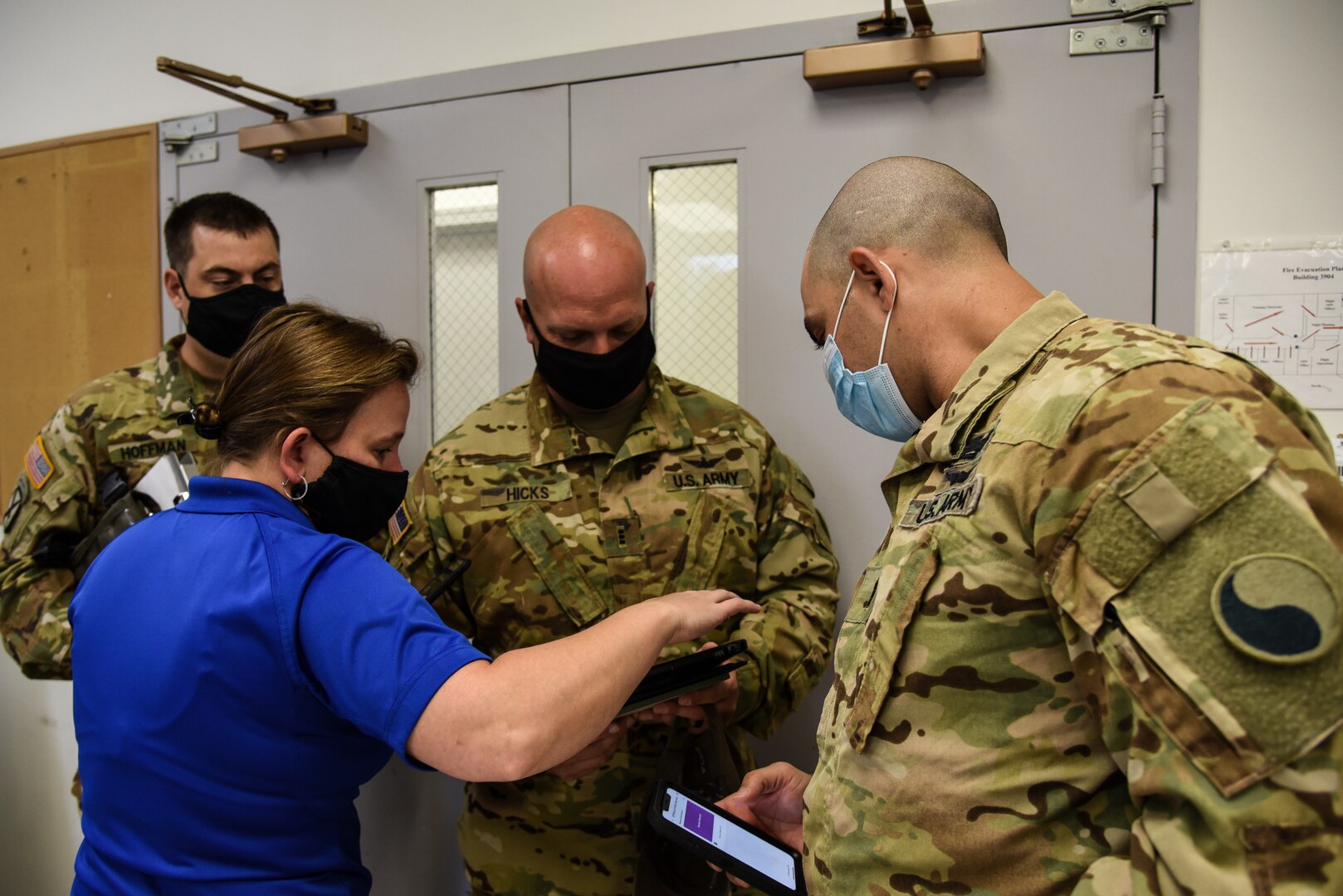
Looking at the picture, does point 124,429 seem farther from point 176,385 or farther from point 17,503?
point 17,503

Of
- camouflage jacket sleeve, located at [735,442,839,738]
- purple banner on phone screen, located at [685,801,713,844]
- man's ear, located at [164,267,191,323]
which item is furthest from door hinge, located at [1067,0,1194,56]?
man's ear, located at [164,267,191,323]

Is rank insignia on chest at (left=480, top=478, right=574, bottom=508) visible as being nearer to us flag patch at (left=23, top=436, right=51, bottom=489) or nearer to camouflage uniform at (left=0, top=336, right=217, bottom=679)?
camouflage uniform at (left=0, top=336, right=217, bottom=679)

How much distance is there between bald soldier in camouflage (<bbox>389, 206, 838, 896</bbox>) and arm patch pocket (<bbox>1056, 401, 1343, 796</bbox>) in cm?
94

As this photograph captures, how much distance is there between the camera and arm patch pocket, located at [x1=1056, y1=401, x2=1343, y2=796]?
2.16 ft

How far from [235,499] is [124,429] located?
105 centimetres

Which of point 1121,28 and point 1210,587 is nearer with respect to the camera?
point 1210,587

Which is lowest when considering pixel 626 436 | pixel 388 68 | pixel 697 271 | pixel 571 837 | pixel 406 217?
pixel 571 837

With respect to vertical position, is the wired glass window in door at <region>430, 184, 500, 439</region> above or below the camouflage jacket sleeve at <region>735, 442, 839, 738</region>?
above

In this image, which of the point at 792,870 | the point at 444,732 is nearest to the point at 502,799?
the point at 792,870

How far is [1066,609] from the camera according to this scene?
76 cm

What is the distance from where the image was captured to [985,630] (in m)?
0.86

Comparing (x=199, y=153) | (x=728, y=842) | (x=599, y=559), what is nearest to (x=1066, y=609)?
(x=728, y=842)

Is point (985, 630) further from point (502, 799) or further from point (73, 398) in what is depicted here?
point (73, 398)

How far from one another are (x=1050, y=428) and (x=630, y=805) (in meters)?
1.17
